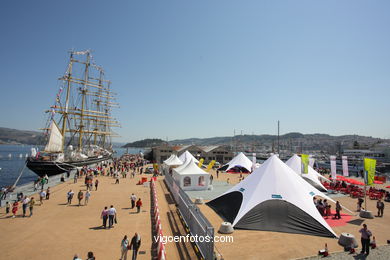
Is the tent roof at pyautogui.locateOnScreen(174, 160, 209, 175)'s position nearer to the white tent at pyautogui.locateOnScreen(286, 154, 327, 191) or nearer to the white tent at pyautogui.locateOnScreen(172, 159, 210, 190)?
the white tent at pyautogui.locateOnScreen(172, 159, 210, 190)

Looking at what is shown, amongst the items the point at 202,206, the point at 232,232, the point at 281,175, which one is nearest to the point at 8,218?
the point at 202,206

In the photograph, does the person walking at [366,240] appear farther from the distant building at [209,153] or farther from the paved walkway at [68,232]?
the distant building at [209,153]

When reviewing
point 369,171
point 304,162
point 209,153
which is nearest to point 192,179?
point 304,162

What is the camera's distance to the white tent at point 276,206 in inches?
431

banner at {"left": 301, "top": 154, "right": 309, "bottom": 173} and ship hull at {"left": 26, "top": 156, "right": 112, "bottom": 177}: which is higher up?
banner at {"left": 301, "top": 154, "right": 309, "bottom": 173}

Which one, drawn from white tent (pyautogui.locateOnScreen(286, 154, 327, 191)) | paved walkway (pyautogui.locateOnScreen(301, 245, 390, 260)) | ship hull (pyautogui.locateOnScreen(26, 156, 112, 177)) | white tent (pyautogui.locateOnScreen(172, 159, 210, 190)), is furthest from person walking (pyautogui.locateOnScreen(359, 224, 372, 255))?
ship hull (pyautogui.locateOnScreen(26, 156, 112, 177))

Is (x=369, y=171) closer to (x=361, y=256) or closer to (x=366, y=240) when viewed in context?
(x=366, y=240)

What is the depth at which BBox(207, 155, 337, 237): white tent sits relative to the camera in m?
10.9

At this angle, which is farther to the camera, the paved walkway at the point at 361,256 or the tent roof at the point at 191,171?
the tent roof at the point at 191,171

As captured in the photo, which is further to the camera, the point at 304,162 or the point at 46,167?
the point at 46,167

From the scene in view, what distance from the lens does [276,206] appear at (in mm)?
11477

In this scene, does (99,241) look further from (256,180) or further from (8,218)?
(256,180)

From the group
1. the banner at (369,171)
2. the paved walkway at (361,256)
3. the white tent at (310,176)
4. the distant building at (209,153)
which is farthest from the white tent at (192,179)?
the distant building at (209,153)

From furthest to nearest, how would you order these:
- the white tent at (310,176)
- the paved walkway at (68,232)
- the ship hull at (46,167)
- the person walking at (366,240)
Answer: the ship hull at (46,167) → the white tent at (310,176) → the paved walkway at (68,232) → the person walking at (366,240)
